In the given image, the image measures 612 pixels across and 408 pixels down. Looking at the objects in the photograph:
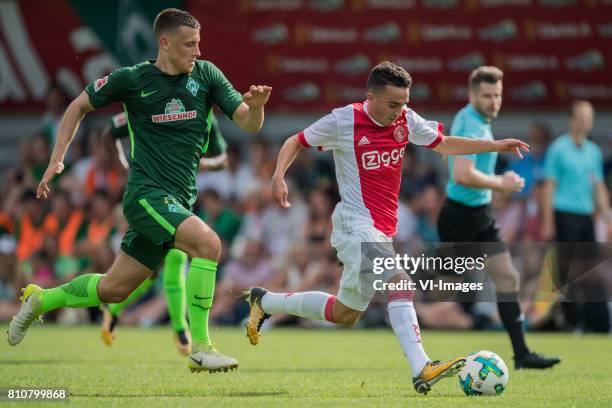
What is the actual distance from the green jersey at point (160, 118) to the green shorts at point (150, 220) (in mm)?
98

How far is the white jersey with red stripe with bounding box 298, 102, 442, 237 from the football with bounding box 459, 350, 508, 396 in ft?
3.92

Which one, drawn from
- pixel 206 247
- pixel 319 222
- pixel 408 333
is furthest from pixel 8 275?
pixel 408 333

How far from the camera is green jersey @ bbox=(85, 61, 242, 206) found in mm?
8477

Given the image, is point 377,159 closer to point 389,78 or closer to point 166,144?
point 389,78

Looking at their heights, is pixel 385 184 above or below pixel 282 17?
below

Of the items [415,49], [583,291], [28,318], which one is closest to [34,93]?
[415,49]

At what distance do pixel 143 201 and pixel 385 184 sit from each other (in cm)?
178

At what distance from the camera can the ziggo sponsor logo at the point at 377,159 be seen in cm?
819

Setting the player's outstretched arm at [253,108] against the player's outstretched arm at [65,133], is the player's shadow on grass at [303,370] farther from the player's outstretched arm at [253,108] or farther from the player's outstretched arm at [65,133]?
the player's outstretched arm at [65,133]

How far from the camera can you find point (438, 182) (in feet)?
57.9

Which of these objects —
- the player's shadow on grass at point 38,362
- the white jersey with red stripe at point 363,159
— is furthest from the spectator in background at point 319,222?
the white jersey with red stripe at point 363,159

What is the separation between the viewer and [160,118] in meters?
8.48

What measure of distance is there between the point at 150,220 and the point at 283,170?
1071 millimetres

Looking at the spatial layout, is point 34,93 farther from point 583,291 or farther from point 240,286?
point 583,291
